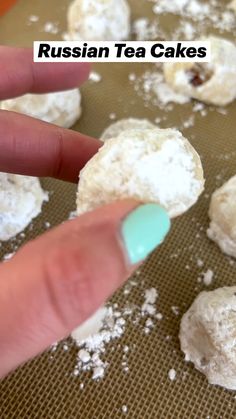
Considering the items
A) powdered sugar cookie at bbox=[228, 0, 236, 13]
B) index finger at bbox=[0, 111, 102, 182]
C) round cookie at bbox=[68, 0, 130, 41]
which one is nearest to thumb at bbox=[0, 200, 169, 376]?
index finger at bbox=[0, 111, 102, 182]

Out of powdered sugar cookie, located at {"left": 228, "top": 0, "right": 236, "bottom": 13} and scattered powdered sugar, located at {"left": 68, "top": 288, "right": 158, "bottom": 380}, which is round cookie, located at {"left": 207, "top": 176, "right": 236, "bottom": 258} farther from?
powdered sugar cookie, located at {"left": 228, "top": 0, "right": 236, "bottom": 13}

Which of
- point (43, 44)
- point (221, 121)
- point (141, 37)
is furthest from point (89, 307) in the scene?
point (141, 37)

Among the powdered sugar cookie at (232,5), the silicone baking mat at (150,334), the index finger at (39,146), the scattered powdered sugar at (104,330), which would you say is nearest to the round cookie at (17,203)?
the silicone baking mat at (150,334)

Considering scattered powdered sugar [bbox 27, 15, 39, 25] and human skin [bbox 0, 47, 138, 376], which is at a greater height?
human skin [bbox 0, 47, 138, 376]

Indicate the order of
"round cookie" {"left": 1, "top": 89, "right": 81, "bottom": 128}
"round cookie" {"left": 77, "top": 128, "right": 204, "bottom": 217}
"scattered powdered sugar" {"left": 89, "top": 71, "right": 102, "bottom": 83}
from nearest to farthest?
"round cookie" {"left": 77, "top": 128, "right": 204, "bottom": 217}, "round cookie" {"left": 1, "top": 89, "right": 81, "bottom": 128}, "scattered powdered sugar" {"left": 89, "top": 71, "right": 102, "bottom": 83}

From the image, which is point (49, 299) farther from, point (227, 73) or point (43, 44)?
point (227, 73)

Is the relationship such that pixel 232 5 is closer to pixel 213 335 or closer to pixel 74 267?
pixel 213 335
